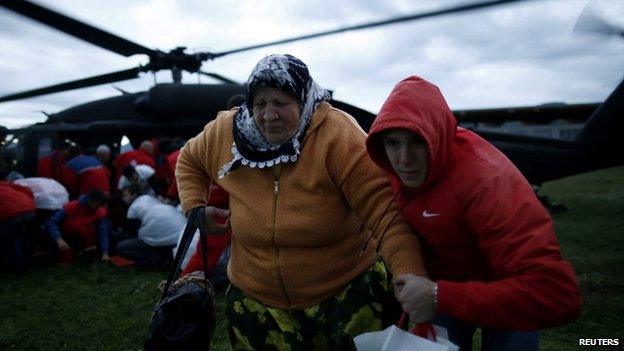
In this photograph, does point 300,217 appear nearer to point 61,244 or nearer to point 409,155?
point 409,155

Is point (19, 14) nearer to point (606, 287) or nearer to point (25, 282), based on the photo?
point (25, 282)

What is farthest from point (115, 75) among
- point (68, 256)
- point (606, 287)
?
point (606, 287)

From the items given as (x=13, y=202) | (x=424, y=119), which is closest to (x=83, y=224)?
(x=13, y=202)

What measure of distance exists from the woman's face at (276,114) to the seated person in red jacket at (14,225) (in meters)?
5.48

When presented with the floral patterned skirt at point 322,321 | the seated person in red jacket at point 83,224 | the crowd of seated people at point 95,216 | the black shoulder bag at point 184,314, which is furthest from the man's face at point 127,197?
the floral patterned skirt at point 322,321

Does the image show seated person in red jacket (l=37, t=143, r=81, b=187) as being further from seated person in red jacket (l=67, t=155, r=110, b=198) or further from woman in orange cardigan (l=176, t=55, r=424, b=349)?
woman in orange cardigan (l=176, t=55, r=424, b=349)

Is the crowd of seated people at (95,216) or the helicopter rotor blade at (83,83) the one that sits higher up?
the helicopter rotor blade at (83,83)

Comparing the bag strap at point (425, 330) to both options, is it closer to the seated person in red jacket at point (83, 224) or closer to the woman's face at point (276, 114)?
the woman's face at point (276, 114)

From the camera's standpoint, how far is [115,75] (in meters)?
7.45

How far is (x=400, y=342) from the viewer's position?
1.43m

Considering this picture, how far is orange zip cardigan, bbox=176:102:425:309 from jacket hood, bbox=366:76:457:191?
19 centimetres

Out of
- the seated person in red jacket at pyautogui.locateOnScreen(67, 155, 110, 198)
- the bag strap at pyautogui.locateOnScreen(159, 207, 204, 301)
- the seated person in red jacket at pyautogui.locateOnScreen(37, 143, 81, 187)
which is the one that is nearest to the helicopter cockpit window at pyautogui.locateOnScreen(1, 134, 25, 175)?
the seated person in red jacket at pyautogui.locateOnScreen(37, 143, 81, 187)

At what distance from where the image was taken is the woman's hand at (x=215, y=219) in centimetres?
198

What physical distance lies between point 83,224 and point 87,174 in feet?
4.14
